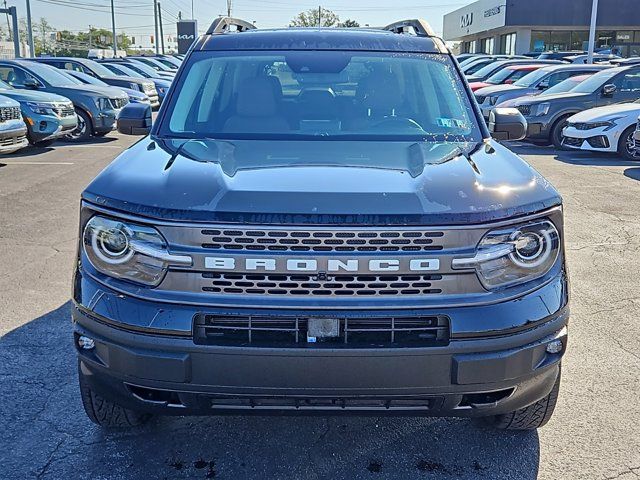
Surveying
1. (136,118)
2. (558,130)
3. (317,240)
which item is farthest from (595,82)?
(317,240)

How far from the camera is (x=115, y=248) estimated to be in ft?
8.05

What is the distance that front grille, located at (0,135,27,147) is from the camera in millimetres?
10610

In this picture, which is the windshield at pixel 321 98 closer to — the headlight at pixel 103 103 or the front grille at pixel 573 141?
the front grille at pixel 573 141

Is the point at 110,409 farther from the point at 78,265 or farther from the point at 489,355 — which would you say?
the point at 489,355

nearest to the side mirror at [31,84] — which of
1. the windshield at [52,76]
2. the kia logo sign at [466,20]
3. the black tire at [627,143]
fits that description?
the windshield at [52,76]

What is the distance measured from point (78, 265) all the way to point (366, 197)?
112 cm

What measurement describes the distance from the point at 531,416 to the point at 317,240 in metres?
1.37

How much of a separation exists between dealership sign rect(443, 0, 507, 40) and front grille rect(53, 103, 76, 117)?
127 ft

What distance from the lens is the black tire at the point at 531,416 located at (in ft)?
9.51

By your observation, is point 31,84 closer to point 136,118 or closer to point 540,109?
point 540,109

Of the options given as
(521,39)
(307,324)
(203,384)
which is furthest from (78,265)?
(521,39)

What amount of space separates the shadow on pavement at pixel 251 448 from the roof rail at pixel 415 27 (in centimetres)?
249

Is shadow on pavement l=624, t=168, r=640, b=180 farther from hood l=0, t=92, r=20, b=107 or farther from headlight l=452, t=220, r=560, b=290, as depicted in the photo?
hood l=0, t=92, r=20, b=107

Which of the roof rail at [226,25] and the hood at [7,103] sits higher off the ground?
the roof rail at [226,25]
